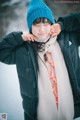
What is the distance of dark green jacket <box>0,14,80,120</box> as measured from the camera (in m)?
1.21

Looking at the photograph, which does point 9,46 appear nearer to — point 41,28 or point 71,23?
point 41,28

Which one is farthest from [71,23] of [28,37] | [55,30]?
[28,37]

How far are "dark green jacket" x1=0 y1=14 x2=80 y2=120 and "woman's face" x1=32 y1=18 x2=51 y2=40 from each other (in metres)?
0.07

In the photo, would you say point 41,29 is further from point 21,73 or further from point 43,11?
point 21,73

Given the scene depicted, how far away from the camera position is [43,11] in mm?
1162

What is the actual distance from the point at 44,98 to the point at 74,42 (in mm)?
290

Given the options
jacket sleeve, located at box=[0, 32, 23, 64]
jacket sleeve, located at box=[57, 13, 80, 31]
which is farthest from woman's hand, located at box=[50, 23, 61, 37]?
jacket sleeve, located at box=[0, 32, 23, 64]

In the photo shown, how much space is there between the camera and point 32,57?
121 centimetres

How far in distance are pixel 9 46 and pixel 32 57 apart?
11 centimetres

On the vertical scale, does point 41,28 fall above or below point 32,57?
above

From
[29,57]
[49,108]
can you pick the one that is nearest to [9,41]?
[29,57]

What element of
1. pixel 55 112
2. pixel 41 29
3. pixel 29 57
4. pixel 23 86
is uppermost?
pixel 41 29

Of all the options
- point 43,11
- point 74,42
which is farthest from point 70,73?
point 43,11

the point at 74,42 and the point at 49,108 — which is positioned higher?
the point at 74,42
